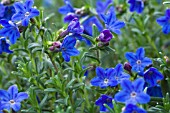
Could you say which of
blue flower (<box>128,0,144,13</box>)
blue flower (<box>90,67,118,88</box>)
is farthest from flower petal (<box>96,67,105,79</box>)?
blue flower (<box>128,0,144,13</box>)

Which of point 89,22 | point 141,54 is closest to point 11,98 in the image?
point 141,54

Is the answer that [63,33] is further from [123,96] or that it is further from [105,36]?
[123,96]

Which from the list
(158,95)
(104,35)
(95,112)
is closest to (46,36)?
(104,35)

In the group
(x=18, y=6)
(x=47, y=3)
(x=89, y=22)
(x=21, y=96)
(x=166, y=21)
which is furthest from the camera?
(x=47, y=3)

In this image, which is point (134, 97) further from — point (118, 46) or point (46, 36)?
point (118, 46)

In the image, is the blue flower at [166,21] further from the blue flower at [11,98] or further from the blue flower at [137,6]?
the blue flower at [11,98]

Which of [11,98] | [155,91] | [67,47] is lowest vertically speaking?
[155,91]

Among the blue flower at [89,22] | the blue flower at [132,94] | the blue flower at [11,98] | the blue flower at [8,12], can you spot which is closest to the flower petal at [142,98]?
the blue flower at [132,94]
